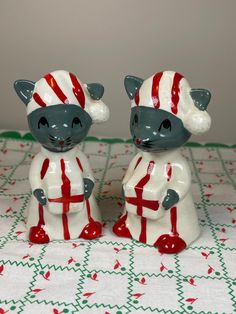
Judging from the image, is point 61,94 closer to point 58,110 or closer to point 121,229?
point 58,110

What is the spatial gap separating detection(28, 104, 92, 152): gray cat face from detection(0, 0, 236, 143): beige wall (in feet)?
2.14

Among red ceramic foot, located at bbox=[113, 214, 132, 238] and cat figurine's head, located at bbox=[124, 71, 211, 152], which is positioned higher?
cat figurine's head, located at bbox=[124, 71, 211, 152]

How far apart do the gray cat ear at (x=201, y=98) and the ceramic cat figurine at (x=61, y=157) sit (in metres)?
0.17

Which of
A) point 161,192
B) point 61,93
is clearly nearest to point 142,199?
point 161,192

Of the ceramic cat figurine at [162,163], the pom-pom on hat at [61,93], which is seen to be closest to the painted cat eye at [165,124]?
the ceramic cat figurine at [162,163]

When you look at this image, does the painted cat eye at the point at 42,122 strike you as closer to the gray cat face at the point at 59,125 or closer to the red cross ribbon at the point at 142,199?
the gray cat face at the point at 59,125

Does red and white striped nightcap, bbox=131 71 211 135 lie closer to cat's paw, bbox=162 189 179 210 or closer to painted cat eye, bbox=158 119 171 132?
painted cat eye, bbox=158 119 171 132

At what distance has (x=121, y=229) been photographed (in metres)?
1.01

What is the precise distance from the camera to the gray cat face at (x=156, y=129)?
0.88m

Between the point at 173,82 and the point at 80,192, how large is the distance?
0.87ft

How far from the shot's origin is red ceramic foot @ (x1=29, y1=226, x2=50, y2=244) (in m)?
0.98

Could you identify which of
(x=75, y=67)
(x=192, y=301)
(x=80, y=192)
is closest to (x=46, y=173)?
(x=80, y=192)

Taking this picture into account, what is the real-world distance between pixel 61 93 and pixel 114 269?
1.06 feet

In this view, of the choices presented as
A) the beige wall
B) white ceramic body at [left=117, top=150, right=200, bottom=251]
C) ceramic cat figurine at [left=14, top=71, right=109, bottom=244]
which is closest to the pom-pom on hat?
ceramic cat figurine at [left=14, top=71, right=109, bottom=244]
